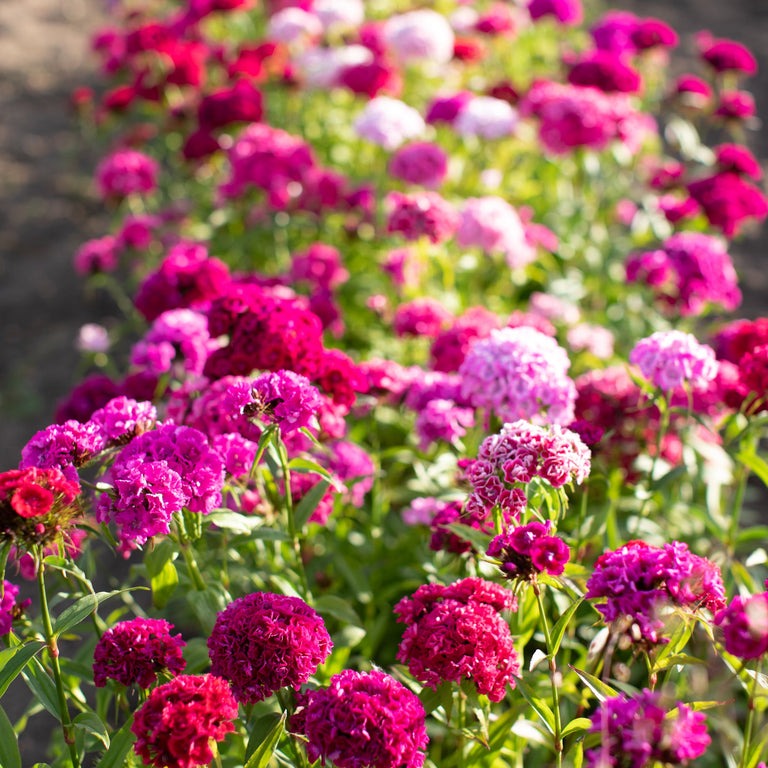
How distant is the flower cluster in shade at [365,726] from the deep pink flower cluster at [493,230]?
279 cm

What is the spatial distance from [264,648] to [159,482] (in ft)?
1.43

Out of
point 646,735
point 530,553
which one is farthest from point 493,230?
point 646,735

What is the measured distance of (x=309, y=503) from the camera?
270 cm

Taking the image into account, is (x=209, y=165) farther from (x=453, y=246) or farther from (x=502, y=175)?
(x=502, y=175)

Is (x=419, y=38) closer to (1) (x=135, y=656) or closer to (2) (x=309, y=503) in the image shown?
(2) (x=309, y=503)

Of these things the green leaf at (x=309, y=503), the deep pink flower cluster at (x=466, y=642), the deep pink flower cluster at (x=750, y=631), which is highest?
the deep pink flower cluster at (x=750, y=631)

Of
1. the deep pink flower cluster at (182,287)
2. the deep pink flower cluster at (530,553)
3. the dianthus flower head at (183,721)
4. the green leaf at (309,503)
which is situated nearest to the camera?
the dianthus flower head at (183,721)

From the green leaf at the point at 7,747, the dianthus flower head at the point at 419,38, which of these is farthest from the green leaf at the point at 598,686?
the dianthus flower head at the point at 419,38

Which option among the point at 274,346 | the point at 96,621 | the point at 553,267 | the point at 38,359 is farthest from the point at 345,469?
the point at 38,359

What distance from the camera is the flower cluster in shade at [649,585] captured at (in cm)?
187

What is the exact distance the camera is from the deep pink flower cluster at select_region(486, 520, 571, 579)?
195 cm

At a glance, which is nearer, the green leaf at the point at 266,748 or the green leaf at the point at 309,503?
the green leaf at the point at 266,748

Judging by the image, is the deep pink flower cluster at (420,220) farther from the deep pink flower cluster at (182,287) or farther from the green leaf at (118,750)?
the green leaf at (118,750)

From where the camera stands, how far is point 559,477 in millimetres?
2156
